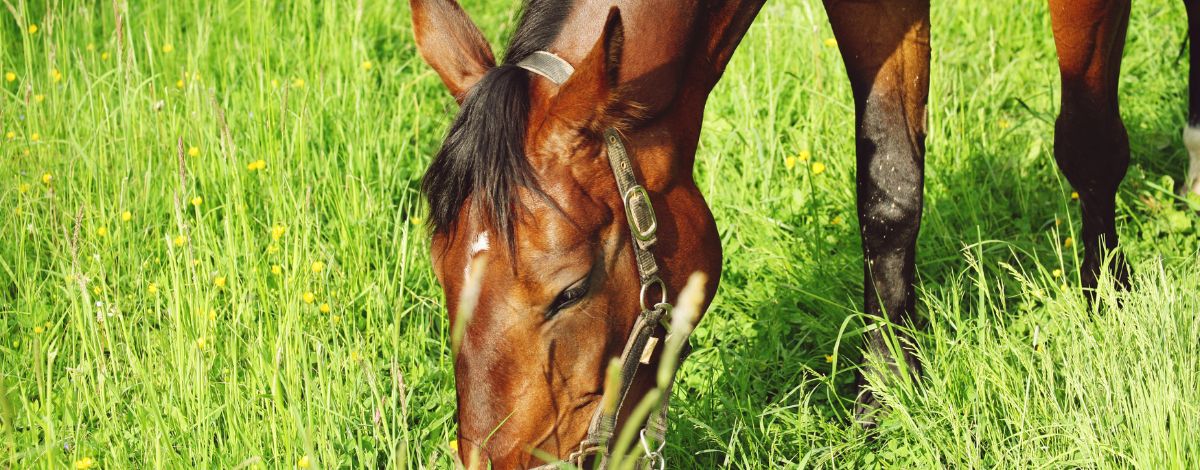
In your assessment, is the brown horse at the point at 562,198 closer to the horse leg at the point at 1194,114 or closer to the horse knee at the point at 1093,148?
the horse knee at the point at 1093,148

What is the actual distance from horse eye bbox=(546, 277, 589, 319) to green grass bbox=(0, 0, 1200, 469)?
37cm

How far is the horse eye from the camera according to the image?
7.38ft

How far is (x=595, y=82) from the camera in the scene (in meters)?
2.21

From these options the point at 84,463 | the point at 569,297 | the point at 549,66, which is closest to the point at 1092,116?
the point at 549,66

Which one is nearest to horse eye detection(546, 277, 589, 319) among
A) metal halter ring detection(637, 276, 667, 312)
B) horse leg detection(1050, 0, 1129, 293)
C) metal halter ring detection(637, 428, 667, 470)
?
metal halter ring detection(637, 276, 667, 312)

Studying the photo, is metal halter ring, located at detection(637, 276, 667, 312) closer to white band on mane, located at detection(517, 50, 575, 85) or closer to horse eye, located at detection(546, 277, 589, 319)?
horse eye, located at detection(546, 277, 589, 319)

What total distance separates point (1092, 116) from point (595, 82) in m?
2.07

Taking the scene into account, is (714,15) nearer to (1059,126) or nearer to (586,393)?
(586,393)

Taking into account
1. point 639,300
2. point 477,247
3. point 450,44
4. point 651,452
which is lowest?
point 651,452

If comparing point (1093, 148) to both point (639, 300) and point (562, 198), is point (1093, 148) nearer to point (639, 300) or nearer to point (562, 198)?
point (639, 300)

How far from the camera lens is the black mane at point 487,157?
222 cm

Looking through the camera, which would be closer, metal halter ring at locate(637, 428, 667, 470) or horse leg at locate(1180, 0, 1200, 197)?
metal halter ring at locate(637, 428, 667, 470)

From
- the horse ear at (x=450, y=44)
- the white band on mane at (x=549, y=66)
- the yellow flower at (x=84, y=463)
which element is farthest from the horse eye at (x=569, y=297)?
the yellow flower at (x=84, y=463)

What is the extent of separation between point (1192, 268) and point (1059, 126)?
695 mm
